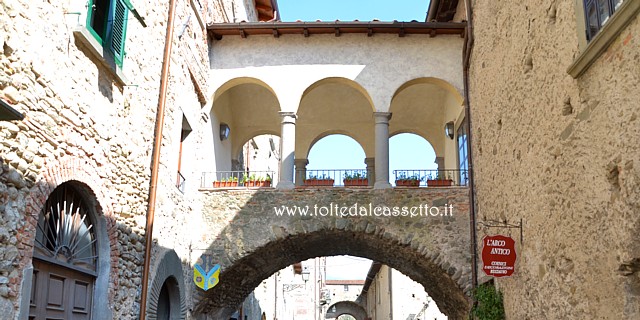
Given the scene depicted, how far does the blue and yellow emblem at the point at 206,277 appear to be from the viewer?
1127cm

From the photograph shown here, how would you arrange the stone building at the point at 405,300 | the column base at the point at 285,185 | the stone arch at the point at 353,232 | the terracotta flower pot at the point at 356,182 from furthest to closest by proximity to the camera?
the stone building at the point at 405,300
the terracotta flower pot at the point at 356,182
the column base at the point at 285,185
the stone arch at the point at 353,232

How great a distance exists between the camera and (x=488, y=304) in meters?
9.91

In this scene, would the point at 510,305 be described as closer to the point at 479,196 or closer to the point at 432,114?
the point at 479,196

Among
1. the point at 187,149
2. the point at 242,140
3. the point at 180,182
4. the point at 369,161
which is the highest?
the point at 242,140

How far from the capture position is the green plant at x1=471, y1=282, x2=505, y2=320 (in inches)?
381

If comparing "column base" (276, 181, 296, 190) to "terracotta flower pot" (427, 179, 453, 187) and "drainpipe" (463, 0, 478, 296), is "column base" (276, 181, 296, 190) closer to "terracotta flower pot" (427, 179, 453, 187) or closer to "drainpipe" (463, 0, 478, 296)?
"terracotta flower pot" (427, 179, 453, 187)

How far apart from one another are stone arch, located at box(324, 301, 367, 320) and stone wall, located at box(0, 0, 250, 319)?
3170 cm

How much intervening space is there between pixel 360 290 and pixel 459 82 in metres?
30.9

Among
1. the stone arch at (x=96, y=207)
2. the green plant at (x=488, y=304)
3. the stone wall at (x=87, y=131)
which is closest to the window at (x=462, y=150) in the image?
the green plant at (x=488, y=304)

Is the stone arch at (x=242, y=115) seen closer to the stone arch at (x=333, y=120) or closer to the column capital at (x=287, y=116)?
the stone arch at (x=333, y=120)

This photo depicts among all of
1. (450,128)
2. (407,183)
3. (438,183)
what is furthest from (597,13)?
(450,128)

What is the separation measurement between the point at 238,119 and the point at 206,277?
5898mm

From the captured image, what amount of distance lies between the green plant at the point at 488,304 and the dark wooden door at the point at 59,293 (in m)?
5.86

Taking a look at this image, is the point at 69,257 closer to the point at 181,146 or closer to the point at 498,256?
the point at 181,146
